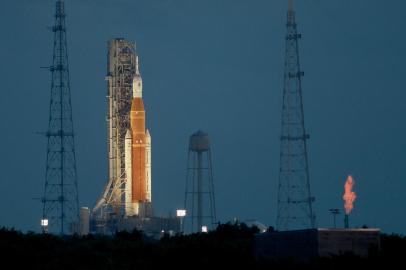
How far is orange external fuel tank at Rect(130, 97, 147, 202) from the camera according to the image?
414 ft

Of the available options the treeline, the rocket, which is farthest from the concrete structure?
the rocket

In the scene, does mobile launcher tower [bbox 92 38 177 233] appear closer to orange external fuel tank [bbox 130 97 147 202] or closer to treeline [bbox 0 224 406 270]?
orange external fuel tank [bbox 130 97 147 202]

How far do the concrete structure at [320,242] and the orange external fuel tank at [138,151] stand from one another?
196 feet

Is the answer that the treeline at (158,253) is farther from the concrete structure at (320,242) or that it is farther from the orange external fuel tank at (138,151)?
the orange external fuel tank at (138,151)

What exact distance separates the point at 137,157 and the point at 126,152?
972 millimetres

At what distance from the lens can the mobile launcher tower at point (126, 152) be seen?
12688cm

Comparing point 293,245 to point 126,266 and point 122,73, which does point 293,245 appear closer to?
point 126,266

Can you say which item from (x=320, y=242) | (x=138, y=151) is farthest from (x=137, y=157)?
(x=320, y=242)

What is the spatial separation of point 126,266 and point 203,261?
19.5ft

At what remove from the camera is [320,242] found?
63.6 metres

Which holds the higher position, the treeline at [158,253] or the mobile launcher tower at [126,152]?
the mobile launcher tower at [126,152]

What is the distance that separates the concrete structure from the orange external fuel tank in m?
59.8

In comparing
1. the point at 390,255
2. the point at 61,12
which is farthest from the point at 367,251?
the point at 61,12

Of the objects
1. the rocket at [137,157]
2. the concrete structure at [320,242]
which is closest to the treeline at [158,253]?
the concrete structure at [320,242]
